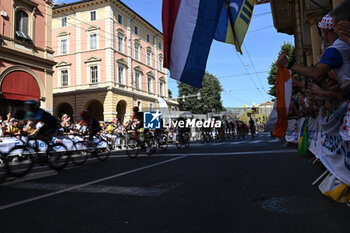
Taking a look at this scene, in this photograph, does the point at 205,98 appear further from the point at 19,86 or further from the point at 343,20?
the point at 343,20

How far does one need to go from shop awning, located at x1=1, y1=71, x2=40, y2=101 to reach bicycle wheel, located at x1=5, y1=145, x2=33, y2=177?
12.9m

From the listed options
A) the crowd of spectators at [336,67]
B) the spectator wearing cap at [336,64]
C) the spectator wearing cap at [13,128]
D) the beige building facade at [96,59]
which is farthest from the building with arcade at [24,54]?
the spectator wearing cap at [336,64]

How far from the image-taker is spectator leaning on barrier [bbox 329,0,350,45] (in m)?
2.52

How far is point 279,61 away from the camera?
321 centimetres

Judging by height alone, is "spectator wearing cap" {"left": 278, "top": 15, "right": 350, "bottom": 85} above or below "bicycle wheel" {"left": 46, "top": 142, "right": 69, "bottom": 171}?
above

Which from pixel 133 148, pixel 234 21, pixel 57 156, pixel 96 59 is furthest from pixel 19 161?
pixel 96 59

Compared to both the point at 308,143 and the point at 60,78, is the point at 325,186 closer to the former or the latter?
the point at 308,143

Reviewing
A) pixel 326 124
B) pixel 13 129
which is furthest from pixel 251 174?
pixel 13 129

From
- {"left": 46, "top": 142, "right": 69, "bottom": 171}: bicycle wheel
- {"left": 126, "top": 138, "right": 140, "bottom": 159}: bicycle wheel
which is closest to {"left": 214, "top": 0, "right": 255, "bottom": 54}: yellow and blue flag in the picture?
{"left": 46, "top": 142, "right": 69, "bottom": 171}: bicycle wheel

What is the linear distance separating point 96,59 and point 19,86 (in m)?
14.4

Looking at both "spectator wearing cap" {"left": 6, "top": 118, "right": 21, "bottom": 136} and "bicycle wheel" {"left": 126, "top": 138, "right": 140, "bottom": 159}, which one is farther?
"spectator wearing cap" {"left": 6, "top": 118, "right": 21, "bottom": 136}

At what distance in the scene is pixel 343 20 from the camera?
2543mm

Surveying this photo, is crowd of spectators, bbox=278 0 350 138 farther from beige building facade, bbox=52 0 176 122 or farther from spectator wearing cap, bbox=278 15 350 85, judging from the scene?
beige building facade, bbox=52 0 176 122

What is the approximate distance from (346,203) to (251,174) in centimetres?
236
